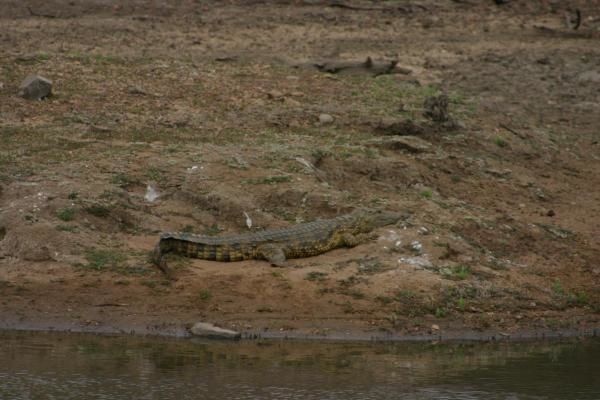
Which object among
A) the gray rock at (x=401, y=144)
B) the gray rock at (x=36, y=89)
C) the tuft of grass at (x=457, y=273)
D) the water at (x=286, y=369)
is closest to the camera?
the water at (x=286, y=369)

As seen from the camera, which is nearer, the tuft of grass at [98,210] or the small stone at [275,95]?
the tuft of grass at [98,210]

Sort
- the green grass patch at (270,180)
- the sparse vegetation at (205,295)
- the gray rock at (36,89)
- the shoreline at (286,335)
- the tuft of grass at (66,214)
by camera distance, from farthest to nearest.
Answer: the gray rock at (36,89) < the green grass patch at (270,180) < the tuft of grass at (66,214) < the sparse vegetation at (205,295) < the shoreline at (286,335)

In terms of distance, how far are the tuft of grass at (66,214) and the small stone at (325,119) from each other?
156 inches

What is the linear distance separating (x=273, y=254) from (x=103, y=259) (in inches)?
56.9

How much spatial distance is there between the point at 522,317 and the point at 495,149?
417 centimetres

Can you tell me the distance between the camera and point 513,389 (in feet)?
27.2

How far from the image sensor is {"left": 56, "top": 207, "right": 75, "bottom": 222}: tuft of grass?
1068 cm

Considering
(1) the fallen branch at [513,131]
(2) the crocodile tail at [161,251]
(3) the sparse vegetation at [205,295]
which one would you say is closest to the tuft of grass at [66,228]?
(2) the crocodile tail at [161,251]

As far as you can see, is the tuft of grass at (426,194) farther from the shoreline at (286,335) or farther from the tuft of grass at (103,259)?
the tuft of grass at (103,259)

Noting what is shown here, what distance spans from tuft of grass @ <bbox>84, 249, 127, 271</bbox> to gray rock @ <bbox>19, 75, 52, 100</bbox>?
3.82 m

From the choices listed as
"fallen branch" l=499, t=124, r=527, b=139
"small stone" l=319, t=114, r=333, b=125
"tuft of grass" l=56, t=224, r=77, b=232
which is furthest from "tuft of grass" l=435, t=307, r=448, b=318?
"fallen branch" l=499, t=124, r=527, b=139

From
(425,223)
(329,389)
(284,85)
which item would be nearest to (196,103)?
(284,85)

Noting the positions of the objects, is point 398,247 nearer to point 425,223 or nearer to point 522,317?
point 425,223

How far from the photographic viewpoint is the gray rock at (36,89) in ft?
44.8
